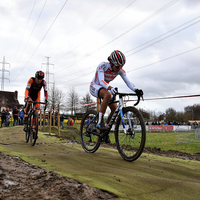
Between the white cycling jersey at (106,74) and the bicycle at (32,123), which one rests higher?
the white cycling jersey at (106,74)

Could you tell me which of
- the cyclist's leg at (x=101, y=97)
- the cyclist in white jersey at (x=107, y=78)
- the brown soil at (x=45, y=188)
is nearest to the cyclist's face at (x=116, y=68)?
the cyclist in white jersey at (x=107, y=78)

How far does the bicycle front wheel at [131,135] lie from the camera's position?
3707mm

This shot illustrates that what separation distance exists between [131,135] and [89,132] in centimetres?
153

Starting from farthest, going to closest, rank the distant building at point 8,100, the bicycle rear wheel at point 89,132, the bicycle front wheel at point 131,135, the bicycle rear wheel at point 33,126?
the distant building at point 8,100 → the bicycle rear wheel at point 33,126 → the bicycle rear wheel at point 89,132 → the bicycle front wheel at point 131,135

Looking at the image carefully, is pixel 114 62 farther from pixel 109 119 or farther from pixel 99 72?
pixel 109 119

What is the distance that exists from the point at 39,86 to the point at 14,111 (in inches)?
617

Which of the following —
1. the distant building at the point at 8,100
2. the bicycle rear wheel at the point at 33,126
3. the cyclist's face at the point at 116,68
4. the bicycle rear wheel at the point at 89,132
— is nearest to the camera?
the cyclist's face at the point at 116,68

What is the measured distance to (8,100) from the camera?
8794 centimetres

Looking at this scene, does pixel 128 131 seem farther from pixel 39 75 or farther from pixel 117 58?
pixel 39 75

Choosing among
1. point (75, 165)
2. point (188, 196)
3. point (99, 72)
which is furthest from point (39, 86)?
point (188, 196)

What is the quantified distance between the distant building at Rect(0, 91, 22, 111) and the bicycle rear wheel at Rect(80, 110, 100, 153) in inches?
Result: 3429

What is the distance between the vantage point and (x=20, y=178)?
2.37 metres

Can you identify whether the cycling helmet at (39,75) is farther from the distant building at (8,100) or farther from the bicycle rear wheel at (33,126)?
the distant building at (8,100)

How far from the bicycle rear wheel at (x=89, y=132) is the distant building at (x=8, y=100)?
87088 millimetres
